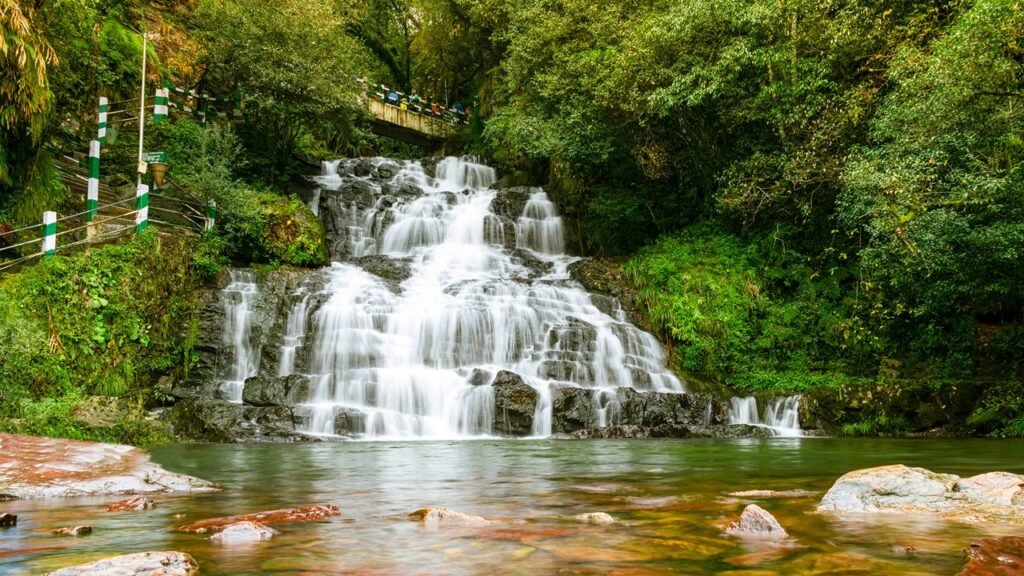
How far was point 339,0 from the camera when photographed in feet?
102

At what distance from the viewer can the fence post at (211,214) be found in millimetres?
17567

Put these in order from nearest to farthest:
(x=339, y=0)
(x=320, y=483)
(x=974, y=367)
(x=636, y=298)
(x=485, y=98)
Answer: (x=320, y=483)
(x=974, y=367)
(x=636, y=298)
(x=339, y=0)
(x=485, y=98)

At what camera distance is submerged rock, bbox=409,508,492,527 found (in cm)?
436

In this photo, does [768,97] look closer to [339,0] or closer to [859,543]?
[859,543]

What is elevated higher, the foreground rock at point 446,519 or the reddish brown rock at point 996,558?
the reddish brown rock at point 996,558

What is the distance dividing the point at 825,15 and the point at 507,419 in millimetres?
12192

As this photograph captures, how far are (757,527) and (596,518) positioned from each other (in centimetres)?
99

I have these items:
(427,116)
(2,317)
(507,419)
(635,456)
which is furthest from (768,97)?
(427,116)

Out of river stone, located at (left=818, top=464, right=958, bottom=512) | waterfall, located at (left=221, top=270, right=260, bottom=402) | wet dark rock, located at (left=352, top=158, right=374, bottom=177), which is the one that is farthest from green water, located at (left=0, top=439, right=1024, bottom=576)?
wet dark rock, located at (left=352, top=158, right=374, bottom=177)

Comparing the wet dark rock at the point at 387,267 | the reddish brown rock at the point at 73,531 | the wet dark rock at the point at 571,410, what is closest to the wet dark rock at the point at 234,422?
the wet dark rock at the point at 571,410

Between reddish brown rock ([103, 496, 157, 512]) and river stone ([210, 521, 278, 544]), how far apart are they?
1.18 m

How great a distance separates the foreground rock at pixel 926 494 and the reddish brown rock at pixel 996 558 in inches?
46.6

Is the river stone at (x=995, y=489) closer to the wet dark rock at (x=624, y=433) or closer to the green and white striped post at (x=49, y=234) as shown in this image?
the wet dark rock at (x=624, y=433)

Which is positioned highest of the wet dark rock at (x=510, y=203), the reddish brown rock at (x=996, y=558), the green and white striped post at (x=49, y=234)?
the wet dark rock at (x=510, y=203)
